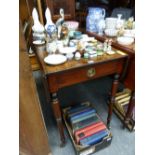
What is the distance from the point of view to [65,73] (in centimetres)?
85

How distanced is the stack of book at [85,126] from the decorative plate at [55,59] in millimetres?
615

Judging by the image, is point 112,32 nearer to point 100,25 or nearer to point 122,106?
point 100,25

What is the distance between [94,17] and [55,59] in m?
0.82

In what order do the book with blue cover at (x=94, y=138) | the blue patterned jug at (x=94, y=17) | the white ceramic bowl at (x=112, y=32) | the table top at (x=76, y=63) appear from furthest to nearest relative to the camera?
the blue patterned jug at (x=94, y=17)
the white ceramic bowl at (x=112, y=32)
the book with blue cover at (x=94, y=138)
the table top at (x=76, y=63)

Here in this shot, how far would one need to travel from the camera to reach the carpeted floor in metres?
1.20

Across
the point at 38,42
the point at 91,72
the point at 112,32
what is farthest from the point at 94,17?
the point at 91,72

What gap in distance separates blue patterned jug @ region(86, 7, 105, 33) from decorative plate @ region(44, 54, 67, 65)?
2.41 feet

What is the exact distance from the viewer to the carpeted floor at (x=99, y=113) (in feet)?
3.92

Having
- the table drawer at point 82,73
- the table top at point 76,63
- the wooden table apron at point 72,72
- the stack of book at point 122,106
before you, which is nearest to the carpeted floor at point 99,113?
the stack of book at point 122,106

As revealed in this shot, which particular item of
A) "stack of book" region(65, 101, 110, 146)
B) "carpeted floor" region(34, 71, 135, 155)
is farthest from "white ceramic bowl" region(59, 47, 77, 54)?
"carpeted floor" region(34, 71, 135, 155)

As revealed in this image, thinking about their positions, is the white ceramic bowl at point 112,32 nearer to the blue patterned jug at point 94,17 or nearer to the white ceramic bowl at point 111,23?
the white ceramic bowl at point 111,23

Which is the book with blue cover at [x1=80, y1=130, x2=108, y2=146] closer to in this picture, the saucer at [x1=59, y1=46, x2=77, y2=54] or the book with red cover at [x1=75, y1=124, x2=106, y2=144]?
the book with red cover at [x1=75, y1=124, x2=106, y2=144]
